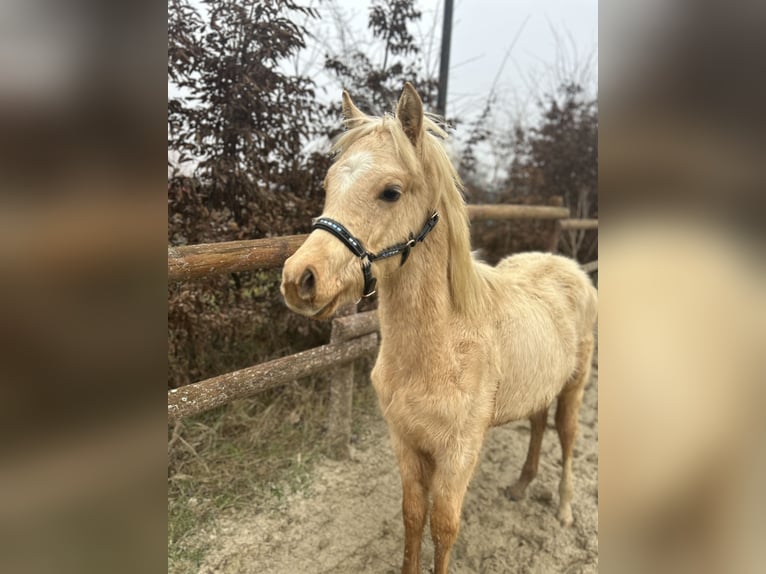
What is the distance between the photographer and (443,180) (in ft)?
5.13

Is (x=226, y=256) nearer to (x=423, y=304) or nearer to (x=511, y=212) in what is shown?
(x=423, y=304)

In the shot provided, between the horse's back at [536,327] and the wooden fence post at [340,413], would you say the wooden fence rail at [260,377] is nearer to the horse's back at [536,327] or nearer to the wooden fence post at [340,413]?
the wooden fence post at [340,413]

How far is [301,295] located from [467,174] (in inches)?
168

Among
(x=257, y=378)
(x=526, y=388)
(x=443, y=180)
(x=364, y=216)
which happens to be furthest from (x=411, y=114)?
(x=257, y=378)

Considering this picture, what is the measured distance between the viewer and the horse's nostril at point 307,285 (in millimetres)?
1233

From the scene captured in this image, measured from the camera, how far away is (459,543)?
2.29 metres

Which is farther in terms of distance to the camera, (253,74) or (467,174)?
(467,174)

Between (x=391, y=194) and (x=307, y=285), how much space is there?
421 mm

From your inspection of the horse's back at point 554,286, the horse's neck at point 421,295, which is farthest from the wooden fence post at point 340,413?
the horse's neck at point 421,295
